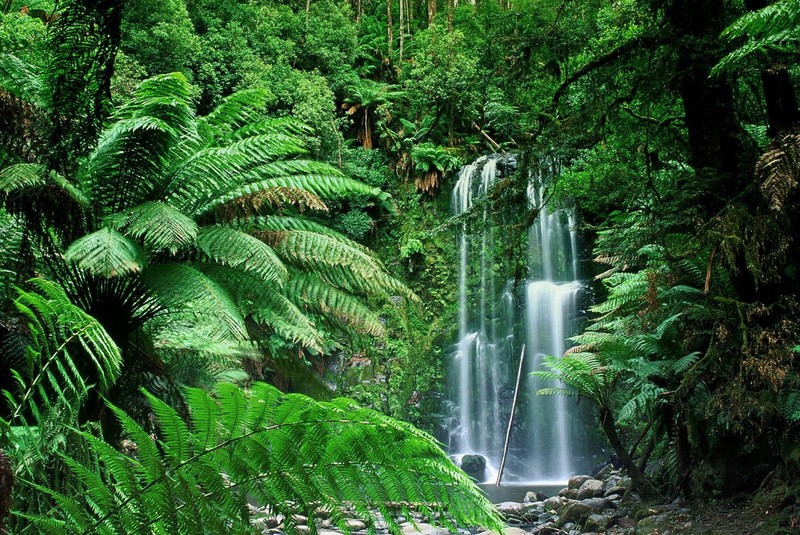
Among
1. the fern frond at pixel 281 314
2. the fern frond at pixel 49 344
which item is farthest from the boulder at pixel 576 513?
the fern frond at pixel 49 344

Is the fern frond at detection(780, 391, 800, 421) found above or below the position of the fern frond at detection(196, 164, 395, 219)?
below

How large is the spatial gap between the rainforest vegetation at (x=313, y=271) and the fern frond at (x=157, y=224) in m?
0.02

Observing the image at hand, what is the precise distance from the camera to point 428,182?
13.9 metres

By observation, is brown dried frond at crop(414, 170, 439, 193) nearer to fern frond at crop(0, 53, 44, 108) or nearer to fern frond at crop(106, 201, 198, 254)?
fern frond at crop(106, 201, 198, 254)

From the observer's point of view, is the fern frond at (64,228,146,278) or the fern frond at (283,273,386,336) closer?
the fern frond at (64,228,146,278)

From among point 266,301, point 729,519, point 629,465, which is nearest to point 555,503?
point 629,465

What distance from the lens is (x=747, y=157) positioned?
14.1ft

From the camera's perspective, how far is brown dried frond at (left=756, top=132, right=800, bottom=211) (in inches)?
118

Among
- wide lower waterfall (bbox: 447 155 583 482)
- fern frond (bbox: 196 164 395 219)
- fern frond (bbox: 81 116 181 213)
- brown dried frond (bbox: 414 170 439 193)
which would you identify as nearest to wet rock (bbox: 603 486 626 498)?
wide lower waterfall (bbox: 447 155 583 482)

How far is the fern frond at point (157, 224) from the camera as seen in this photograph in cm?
408

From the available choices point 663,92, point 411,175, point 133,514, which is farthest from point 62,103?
point 411,175

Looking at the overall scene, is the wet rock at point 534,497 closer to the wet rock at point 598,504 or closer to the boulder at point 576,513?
the wet rock at point 598,504

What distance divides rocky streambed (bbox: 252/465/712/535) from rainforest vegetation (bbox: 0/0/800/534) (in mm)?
305

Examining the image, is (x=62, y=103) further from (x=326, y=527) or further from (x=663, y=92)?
(x=326, y=527)
